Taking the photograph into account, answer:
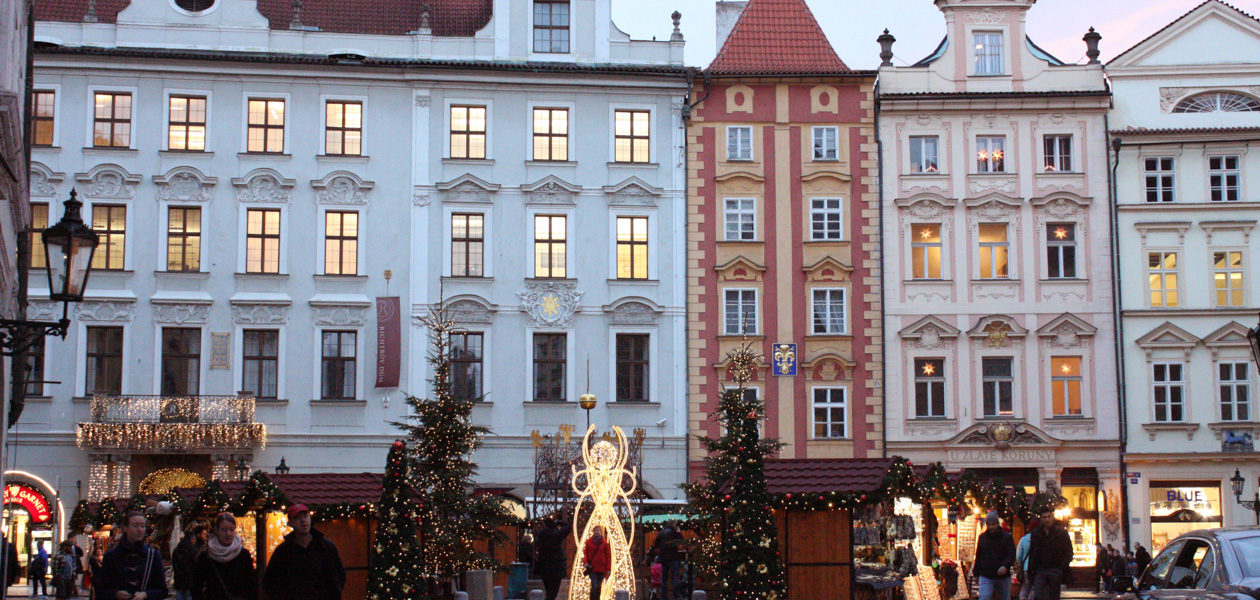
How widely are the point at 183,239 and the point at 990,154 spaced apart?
20.8 m

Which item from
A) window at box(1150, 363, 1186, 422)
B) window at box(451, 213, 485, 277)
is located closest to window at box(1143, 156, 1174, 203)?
window at box(1150, 363, 1186, 422)

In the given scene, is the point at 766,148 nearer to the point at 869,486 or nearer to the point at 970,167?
the point at 970,167

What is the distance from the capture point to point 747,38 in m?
39.9

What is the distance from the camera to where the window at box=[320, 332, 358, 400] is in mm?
36750

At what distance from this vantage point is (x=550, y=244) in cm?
3791

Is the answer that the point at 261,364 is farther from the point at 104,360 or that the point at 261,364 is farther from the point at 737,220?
the point at 737,220

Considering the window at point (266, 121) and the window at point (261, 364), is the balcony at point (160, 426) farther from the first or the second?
the window at point (266, 121)

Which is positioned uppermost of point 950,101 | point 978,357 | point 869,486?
point 950,101

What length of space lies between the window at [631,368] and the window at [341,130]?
8.27 m

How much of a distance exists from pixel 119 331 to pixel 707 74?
16.0m

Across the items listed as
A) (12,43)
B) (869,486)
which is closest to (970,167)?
(869,486)

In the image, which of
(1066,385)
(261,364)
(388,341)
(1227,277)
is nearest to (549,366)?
(388,341)

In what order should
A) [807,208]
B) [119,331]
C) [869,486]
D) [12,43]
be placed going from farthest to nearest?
[807,208]
[119,331]
[869,486]
[12,43]

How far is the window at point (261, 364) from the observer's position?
3650 centimetres
